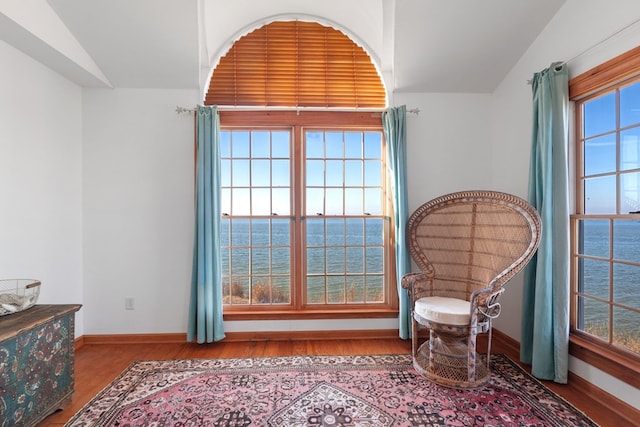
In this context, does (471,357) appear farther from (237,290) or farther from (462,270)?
(237,290)

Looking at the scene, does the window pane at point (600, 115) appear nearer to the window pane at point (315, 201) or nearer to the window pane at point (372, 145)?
the window pane at point (372, 145)

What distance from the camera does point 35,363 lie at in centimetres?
167

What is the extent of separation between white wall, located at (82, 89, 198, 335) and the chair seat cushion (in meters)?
2.09

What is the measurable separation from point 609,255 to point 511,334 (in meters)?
1.11

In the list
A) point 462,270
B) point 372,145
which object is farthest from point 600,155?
point 372,145

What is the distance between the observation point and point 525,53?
261 centimetres

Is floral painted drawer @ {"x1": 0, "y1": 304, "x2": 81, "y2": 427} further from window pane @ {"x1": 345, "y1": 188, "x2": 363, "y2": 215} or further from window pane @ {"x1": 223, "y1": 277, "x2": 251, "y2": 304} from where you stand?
window pane @ {"x1": 345, "y1": 188, "x2": 363, "y2": 215}

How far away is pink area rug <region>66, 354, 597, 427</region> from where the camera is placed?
1804 millimetres

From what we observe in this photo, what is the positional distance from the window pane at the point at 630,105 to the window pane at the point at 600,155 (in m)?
0.12

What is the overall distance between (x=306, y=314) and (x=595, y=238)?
2.33 m

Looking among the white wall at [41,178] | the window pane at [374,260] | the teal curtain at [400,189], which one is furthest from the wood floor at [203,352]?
the window pane at [374,260]

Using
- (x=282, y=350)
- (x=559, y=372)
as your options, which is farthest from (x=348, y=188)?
(x=559, y=372)

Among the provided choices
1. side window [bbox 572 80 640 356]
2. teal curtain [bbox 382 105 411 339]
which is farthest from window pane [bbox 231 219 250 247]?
side window [bbox 572 80 640 356]

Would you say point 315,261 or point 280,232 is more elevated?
point 280,232
